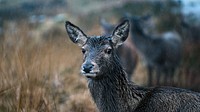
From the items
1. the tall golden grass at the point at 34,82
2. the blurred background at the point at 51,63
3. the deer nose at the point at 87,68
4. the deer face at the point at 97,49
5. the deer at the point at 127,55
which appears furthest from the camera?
the deer at the point at 127,55

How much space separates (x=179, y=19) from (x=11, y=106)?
9.85 metres

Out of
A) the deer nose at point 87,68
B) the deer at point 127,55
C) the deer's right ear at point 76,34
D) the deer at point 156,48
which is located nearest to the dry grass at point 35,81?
the deer's right ear at point 76,34

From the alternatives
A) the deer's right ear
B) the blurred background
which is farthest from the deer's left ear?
the blurred background

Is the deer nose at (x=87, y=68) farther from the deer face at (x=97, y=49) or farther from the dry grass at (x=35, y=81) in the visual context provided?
the dry grass at (x=35, y=81)

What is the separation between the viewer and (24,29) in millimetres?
10797

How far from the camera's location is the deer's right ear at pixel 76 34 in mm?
6699

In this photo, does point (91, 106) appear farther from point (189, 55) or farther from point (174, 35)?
point (174, 35)

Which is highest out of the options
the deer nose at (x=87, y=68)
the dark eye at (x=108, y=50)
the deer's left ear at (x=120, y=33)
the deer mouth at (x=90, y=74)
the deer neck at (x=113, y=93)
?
the deer's left ear at (x=120, y=33)

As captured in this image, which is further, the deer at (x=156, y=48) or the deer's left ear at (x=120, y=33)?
the deer at (x=156, y=48)

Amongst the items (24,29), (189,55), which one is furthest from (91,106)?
(189,55)

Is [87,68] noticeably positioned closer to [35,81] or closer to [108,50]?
[108,50]

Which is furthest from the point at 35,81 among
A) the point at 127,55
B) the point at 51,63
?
the point at 127,55

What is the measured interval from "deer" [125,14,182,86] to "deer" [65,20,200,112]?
7.22 metres

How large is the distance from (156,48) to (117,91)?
26.5 feet
